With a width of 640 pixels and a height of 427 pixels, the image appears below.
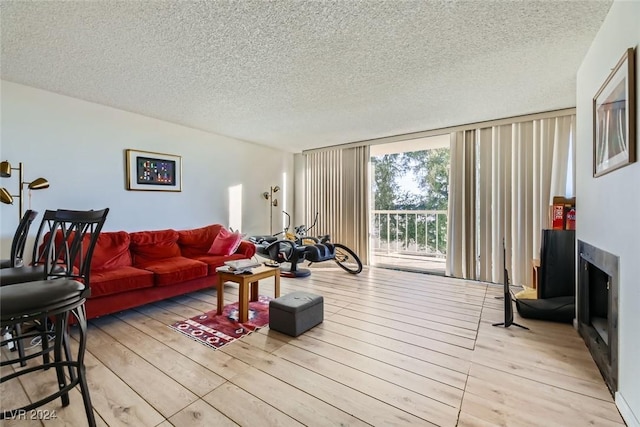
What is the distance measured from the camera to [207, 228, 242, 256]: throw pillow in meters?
3.95

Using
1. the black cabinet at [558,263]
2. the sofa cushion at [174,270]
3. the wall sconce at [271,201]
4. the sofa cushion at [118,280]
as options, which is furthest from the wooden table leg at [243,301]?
the wall sconce at [271,201]

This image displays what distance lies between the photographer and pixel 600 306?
7.41 feet

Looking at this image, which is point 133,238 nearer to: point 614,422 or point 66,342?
point 66,342

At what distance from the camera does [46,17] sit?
6.07ft

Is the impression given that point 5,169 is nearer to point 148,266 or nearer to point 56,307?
point 148,266

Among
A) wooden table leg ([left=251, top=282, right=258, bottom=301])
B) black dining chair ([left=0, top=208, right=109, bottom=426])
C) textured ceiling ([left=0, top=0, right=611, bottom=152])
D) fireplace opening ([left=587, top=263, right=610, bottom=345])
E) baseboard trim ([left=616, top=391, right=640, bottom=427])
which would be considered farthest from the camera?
wooden table leg ([left=251, top=282, right=258, bottom=301])

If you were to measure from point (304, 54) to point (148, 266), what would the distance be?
109 inches

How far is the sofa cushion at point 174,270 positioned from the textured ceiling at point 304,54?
6.21 ft

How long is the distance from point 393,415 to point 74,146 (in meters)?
4.02

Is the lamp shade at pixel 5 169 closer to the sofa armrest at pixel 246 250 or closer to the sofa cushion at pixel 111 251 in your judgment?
the sofa cushion at pixel 111 251

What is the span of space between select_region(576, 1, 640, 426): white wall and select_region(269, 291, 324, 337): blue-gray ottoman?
199 centimetres

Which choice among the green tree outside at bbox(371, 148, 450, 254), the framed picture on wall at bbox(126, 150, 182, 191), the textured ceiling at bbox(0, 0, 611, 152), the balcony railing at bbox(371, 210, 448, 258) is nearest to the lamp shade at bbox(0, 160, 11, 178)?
the textured ceiling at bbox(0, 0, 611, 152)

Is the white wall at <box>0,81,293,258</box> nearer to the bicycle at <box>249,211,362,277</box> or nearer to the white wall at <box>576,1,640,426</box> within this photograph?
the bicycle at <box>249,211,362,277</box>

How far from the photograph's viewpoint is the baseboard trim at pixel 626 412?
1.39m
